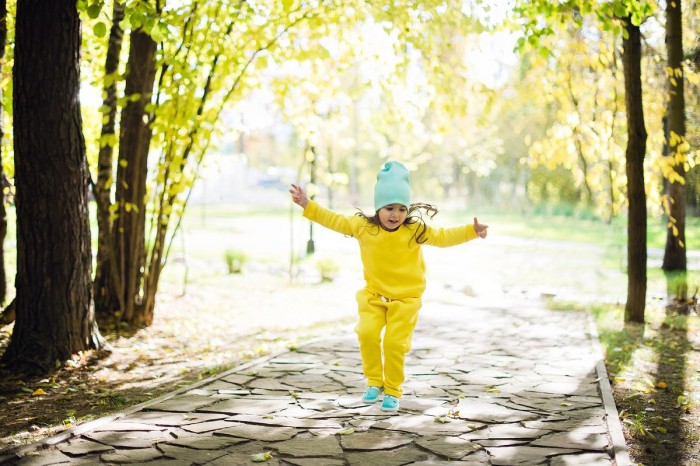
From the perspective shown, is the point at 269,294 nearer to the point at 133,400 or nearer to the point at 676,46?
the point at 133,400

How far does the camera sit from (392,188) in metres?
4.78

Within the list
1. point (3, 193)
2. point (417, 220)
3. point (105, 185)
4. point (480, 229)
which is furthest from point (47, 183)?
point (480, 229)

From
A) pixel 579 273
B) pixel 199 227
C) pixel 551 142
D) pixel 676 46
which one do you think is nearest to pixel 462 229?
pixel 551 142

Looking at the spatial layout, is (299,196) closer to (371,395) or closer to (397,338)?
(397,338)

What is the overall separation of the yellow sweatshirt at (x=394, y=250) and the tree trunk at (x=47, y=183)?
8.29 feet

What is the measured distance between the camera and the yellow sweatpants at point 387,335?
483 cm

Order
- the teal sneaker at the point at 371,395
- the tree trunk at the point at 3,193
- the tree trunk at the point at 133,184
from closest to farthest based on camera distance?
the teal sneaker at the point at 371,395
the tree trunk at the point at 3,193
the tree trunk at the point at 133,184

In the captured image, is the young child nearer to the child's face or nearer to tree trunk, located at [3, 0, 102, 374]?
the child's face

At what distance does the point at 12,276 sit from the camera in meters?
12.6

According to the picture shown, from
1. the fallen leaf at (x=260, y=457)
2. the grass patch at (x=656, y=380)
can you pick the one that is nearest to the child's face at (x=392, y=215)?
the fallen leaf at (x=260, y=457)

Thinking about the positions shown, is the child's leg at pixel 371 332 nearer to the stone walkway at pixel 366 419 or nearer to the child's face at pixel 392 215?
the stone walkway at pixel 366 419

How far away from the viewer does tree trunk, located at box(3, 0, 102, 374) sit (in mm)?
5938

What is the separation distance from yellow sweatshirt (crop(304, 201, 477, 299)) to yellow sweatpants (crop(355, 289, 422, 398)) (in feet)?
0.26

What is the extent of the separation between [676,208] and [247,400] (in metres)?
9.05
